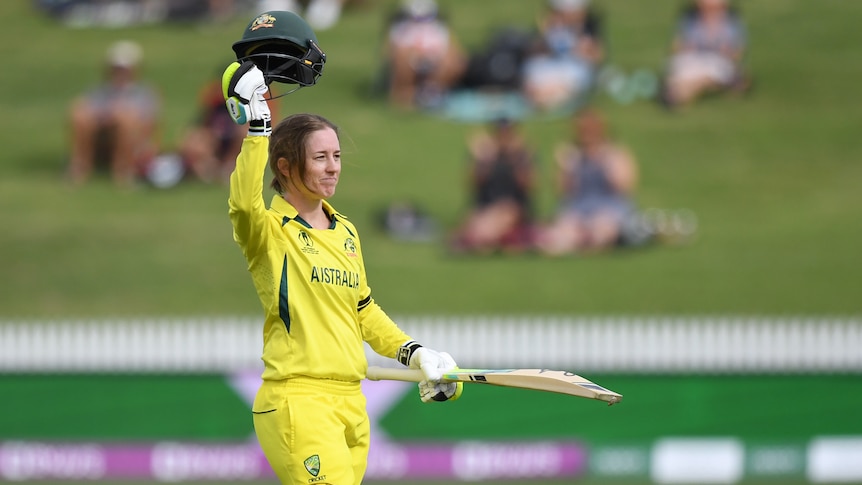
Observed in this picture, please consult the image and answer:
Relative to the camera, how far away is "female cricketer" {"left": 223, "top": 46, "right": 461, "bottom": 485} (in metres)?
3.99

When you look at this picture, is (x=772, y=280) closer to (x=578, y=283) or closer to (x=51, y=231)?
(x=578, y=283)

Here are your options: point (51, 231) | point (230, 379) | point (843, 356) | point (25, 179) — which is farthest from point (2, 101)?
point (843, 356)

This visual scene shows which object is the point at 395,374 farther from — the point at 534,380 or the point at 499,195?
the point at 499,195

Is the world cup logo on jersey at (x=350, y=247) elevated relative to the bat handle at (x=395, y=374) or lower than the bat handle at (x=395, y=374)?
elevated

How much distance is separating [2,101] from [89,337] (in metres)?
8.45

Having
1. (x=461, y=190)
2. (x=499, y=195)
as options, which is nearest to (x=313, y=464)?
(x=499, y=195)

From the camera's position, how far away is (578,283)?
1577 cm

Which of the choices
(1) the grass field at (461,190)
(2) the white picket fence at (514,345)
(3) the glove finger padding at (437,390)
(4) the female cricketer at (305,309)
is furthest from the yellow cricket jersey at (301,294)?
(1) the grass field at (461,190)

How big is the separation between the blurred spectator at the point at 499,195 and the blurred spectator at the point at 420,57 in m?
2.07

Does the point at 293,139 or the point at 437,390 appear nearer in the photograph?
the point at 293,139

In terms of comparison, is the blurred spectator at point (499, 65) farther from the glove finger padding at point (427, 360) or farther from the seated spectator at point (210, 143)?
the glove finger padding at point (427, 360)

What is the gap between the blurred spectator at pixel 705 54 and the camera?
1816cm

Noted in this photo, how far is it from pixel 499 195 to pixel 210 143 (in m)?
4.04

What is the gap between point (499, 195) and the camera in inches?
640
